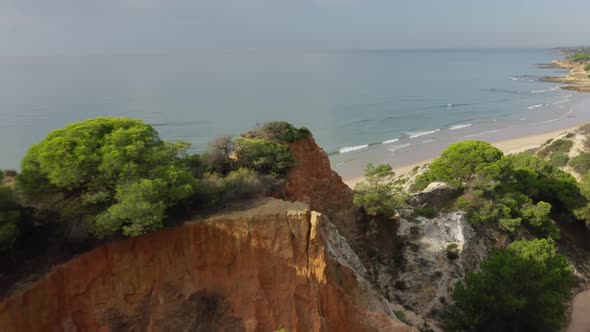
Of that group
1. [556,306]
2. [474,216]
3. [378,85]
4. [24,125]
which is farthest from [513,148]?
[24,125]

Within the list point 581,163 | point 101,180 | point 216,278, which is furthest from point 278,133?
point 581,163

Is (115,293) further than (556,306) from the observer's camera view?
No

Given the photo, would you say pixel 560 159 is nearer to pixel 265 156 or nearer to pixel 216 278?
pixel 265 156

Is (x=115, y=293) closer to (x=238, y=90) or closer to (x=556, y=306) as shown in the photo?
(x=556, y=306)

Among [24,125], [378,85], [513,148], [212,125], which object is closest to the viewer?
[513,148]

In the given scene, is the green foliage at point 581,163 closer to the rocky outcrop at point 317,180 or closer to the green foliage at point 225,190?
the rocky outcrop at point 317,180
